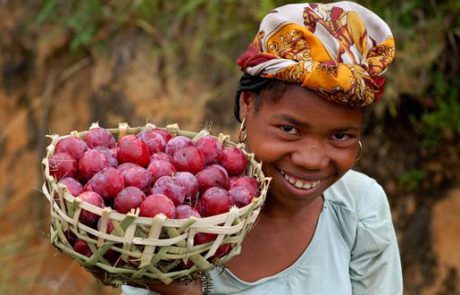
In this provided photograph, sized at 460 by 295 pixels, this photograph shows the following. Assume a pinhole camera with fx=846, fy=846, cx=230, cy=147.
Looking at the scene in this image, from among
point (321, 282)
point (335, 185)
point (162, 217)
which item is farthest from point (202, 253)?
point (335, 185)

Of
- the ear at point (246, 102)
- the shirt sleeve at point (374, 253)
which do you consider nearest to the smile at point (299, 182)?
the ear at point (246, 102)

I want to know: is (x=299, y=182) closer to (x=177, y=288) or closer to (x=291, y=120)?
(x=291, y=120)

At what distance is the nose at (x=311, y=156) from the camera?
7.14 ft

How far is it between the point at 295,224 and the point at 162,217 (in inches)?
32.1

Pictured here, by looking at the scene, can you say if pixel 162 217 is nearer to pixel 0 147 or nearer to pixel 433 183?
pixel 433 183

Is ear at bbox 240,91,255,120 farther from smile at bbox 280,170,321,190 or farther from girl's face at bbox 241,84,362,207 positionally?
smile at bbox 280,170,321,190

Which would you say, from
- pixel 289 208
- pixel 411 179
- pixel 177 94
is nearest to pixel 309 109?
pixel 289 208

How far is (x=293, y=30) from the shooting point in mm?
2195

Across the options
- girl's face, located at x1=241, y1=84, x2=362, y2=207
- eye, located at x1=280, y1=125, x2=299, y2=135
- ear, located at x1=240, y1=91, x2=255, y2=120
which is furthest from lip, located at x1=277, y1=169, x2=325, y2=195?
ear, located at x1=240, y1=91, x2=255, y2=120

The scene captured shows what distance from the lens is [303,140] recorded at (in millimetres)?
2201

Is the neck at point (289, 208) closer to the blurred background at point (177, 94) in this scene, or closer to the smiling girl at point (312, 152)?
the smiling girl at point (312, 152)

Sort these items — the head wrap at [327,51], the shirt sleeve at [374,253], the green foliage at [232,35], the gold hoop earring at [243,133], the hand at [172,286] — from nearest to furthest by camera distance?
the hand at [172,286], the head wrap at [327,51], the gold hoop earring at [243,133], the shirt sleeve at [374,253], the green foliage at [232,35]

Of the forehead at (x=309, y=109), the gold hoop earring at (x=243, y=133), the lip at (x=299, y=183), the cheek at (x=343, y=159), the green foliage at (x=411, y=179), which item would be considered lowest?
the green foliage at (x=411, y=179)

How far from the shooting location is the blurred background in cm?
404
